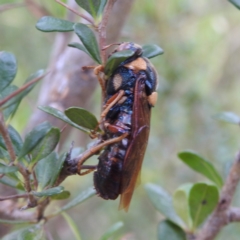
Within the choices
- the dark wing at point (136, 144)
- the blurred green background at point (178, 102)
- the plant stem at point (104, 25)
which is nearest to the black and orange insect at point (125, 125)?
the dark wing at point (136, 144)

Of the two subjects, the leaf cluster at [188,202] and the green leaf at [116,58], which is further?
the leaf cluster at [188,202]

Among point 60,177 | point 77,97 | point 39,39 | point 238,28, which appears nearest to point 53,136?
point 60,177

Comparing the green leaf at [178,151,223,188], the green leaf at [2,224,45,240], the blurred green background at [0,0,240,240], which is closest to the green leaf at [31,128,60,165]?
the green leaf at [2,224,45,240]

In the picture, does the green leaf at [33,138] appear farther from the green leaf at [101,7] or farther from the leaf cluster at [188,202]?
the leaf cluster at [188,202]

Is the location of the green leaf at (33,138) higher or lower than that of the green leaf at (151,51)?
lower

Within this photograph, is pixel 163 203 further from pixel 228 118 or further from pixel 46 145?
pixel 46 145
